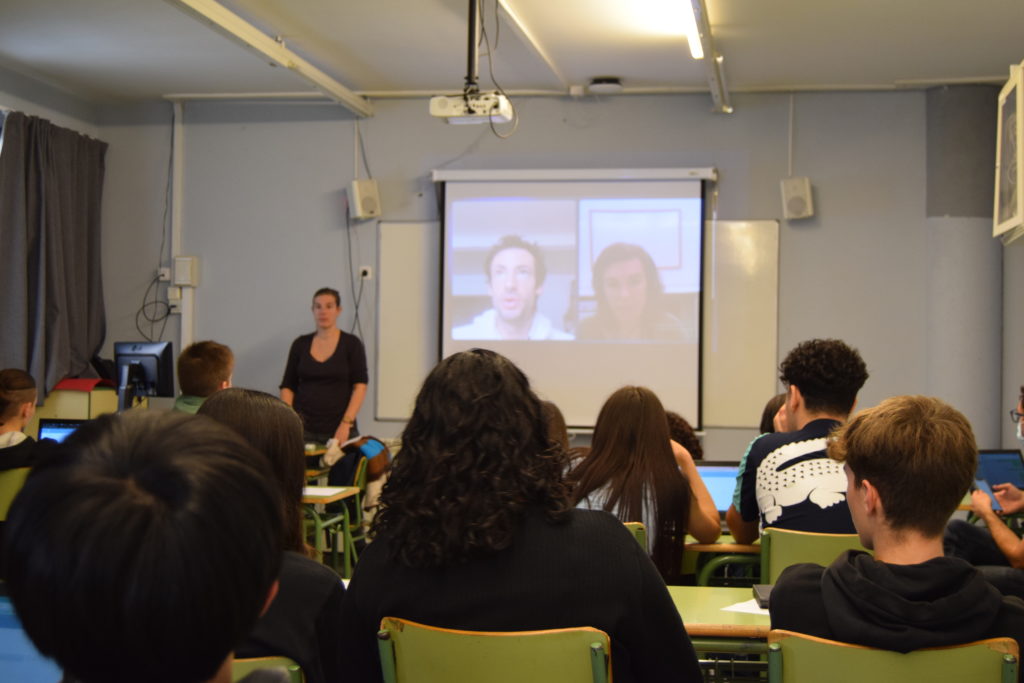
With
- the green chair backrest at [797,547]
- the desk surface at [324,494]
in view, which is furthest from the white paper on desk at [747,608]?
the desk surface at [324,494]

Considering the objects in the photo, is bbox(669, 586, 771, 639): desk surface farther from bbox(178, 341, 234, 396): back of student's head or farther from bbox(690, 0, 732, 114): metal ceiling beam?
bbox(690, 0, 732, 114): metal ceiling beam

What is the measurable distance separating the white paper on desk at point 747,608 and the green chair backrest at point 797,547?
22cm

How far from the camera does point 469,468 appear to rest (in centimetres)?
155

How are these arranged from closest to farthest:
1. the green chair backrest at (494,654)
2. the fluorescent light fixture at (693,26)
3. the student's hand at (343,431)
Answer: the green chair backrest at (494,654) < the fluorescent light fixture at (693,26) < the student's hand at (343,431)

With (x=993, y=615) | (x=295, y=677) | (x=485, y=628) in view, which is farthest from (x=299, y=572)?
(x=993, y=615)

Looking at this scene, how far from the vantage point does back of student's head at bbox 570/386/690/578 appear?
284 centimetres

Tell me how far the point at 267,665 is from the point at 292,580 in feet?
0.56

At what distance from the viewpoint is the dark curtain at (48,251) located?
5883 millimetres

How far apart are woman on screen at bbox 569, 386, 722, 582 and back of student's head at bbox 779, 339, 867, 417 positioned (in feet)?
1.49

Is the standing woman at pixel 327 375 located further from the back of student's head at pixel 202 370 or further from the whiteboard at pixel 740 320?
the whiteboard at pixel 740 320

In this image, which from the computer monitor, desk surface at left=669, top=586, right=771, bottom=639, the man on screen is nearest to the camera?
desk surface at left=669, top=586, right=771, bottom=639

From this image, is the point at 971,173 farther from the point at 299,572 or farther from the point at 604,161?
the point at 299,572

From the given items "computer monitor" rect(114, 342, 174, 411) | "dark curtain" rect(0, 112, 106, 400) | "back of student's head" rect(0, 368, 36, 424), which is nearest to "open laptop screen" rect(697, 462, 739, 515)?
"back of student's head" rect(0, 368, 36, 424)

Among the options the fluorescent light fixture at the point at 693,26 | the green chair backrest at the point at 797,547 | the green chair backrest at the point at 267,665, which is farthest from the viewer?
the fluorescent light fixture at the point at 693,26
